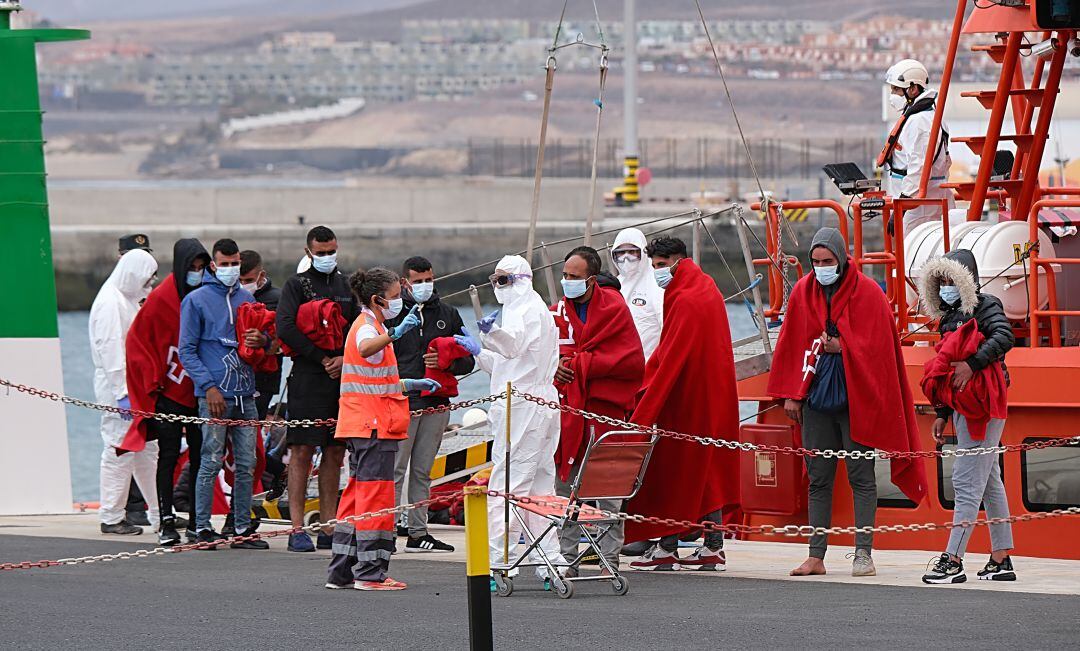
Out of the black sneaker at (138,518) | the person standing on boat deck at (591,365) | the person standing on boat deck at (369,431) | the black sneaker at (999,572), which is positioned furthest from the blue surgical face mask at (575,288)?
the black sneaker at (138,518)

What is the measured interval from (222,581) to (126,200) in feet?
159

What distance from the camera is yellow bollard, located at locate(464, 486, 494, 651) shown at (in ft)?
24.1

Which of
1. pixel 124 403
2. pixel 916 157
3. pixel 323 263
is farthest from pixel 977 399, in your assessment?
pixel 124 403

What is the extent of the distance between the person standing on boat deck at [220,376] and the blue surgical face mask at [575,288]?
7.13 ft

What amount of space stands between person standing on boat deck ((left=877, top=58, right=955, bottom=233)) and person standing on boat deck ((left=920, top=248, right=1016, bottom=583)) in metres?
3.09

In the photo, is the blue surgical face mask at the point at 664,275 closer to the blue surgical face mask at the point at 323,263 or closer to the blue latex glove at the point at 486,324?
the blue latex glove at the point at 486,324

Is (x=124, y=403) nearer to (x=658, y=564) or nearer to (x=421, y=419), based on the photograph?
(x=421, y=419)

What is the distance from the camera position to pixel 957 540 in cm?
1027

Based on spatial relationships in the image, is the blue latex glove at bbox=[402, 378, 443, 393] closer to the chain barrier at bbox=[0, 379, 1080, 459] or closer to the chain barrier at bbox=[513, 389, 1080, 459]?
the chain barrier at bbox=[0, 379, 1080, 459]

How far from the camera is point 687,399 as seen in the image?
10.9 m

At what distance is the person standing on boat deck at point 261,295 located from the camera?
12242 millimetres

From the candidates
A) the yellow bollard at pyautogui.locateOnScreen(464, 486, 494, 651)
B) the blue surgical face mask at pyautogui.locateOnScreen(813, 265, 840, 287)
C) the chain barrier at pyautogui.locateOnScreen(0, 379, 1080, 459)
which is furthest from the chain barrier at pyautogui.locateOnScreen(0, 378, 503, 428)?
the yellow bollard at pyautogui.locateOnScreen(464, 486, 494, 651)

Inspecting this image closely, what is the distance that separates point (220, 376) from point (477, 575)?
459 cm

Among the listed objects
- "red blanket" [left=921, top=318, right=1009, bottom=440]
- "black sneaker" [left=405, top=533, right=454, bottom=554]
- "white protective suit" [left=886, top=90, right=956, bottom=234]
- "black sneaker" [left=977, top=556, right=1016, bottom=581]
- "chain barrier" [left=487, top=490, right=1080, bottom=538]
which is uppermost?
"white protective suit" [left=886, top=90, right=956, bottom=234]
